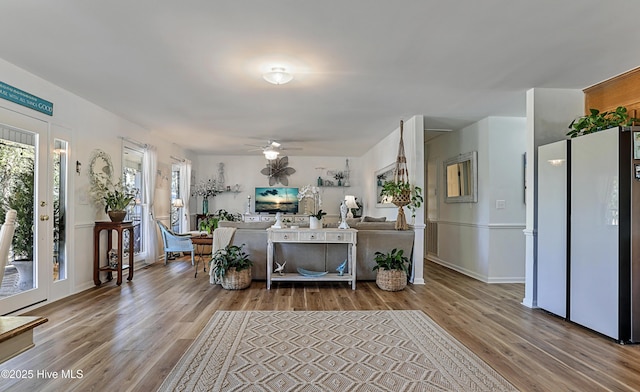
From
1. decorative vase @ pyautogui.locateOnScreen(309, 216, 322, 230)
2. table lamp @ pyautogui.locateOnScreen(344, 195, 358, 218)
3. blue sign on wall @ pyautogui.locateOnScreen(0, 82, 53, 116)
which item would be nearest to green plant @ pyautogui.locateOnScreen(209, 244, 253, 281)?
decorative vase @ pyautogui.locateOnScreen(309, 216, 322, 230)

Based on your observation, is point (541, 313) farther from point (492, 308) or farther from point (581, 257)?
point (581, 257)

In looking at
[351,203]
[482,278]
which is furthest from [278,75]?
[351,203]

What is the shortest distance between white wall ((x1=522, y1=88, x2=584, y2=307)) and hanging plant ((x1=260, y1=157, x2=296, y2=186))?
258 inches

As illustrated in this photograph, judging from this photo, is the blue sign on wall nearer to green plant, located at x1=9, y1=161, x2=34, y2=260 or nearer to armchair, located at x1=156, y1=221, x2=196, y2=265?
green plant, located at x1=9, y1=161, x2=34, y2=260

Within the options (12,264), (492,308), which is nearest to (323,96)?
(492,308)

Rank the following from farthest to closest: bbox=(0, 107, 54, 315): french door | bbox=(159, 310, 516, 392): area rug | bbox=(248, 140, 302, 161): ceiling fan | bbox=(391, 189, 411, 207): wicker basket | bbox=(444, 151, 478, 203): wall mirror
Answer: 1. bbox=(248, 140, 302, 161): ceiling fan
2. bbox=(444, 151, 478, 203): wall mirror
3. bbox=(391, 189, 411, 207): wicker basket
4. bbox=(0, 107, 54, 315): french door
5. bbox=(159, 310, 516, 392): area rug

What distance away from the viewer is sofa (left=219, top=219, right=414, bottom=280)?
5203 millimetres

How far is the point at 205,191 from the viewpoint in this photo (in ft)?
31.4

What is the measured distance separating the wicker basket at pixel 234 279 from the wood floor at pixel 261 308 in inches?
3.8

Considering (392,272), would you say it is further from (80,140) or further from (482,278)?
(80,140)

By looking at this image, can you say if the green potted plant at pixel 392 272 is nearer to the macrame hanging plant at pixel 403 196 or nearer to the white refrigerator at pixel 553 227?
the macrame hanging plant at pixel 403 196

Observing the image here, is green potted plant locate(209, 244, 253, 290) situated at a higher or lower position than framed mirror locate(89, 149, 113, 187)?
lower

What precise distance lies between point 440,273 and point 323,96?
365cm

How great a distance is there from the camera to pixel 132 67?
346 centimetres
